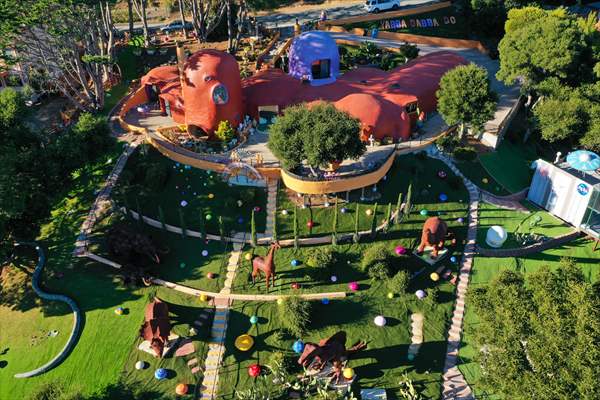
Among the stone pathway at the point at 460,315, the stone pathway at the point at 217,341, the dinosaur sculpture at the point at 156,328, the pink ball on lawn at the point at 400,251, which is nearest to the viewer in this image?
the stone pathway at the point at 217,341

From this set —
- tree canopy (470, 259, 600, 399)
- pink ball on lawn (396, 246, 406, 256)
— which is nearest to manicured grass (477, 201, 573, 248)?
pink ball on lawn (396, 246, 406, 256)

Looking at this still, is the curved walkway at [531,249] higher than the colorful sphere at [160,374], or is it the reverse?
the curved walkway at [531,249]

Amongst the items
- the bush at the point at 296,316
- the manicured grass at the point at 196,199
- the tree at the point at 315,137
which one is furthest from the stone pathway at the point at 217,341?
the tree at the point at 315,137

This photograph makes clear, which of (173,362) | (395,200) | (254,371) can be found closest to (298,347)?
(254,371)

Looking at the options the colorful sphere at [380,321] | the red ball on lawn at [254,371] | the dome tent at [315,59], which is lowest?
the red ball on lawn at [254,371]

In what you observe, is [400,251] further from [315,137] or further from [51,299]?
[51,299]

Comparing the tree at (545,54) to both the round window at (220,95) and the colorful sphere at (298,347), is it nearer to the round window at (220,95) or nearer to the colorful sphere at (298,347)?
the round window at (220,95)

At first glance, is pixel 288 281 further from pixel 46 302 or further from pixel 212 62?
pixel 212 62

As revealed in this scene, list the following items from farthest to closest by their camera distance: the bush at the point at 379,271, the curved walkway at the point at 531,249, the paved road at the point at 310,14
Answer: the paved road at the point at 310,14 < the curved walkway at the point at 531,249 < the bush at the point at 379,271
